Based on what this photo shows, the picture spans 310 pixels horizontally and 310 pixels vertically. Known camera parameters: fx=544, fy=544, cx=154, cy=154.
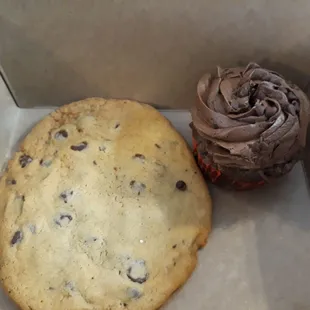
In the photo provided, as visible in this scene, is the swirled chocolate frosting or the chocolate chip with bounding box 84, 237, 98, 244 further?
the chocolate chip with bounding box 84, 237, 98, 244

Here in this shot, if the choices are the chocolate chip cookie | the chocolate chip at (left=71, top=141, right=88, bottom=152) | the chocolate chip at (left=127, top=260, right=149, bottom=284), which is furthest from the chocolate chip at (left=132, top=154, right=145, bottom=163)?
the chocolate chip at (left=127, top=260, right=149, bottom=284)

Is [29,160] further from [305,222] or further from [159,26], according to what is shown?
[305,222]

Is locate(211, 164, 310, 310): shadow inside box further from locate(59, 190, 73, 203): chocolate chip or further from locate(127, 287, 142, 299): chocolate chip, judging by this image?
locate(59, 190, 73, 203): chocolate chip

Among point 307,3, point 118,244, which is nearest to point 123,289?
point 118,244

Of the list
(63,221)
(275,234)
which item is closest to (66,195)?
(63,221)

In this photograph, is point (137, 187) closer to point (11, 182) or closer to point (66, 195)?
point (66, 195)

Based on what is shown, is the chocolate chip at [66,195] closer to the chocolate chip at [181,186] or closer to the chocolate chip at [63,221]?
the chocolate chip at [63,221]

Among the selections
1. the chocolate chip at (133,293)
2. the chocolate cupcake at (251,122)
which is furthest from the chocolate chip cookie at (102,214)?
the chocolate cupcake at (251,122)
